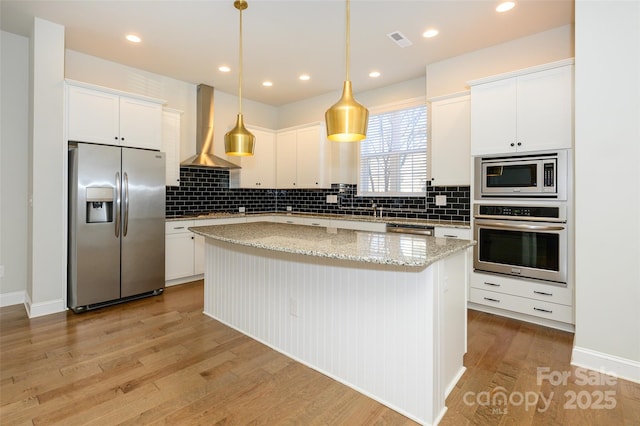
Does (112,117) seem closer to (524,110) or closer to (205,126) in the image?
(205,126)

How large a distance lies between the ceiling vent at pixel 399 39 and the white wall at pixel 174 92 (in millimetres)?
2921

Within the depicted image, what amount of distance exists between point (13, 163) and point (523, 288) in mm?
5431

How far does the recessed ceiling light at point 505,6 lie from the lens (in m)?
2.82

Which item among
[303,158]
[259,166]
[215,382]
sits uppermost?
[303,158]

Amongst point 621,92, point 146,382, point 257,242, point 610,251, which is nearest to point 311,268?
point 257,242

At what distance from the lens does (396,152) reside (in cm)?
468

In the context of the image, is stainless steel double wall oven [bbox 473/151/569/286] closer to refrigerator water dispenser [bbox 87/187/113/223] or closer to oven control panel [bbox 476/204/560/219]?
oven control panel [bbox 476/204/560/219]

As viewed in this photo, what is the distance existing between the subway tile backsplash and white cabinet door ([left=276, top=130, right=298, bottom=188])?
427 millimetres

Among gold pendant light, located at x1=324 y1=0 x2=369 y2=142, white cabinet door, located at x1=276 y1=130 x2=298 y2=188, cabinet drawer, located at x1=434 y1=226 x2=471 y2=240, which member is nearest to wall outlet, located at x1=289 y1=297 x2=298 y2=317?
gold pendant light, located at x1=324 y1=0 x2=369 y2=142

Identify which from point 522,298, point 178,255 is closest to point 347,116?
point 522,298

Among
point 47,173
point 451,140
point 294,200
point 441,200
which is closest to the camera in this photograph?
point 47,173

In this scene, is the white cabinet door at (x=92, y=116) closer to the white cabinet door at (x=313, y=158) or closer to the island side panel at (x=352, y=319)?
the island side panel at (x=352, y=319)

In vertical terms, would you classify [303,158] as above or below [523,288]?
above

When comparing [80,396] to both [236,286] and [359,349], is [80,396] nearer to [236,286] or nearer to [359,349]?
[236,286]
